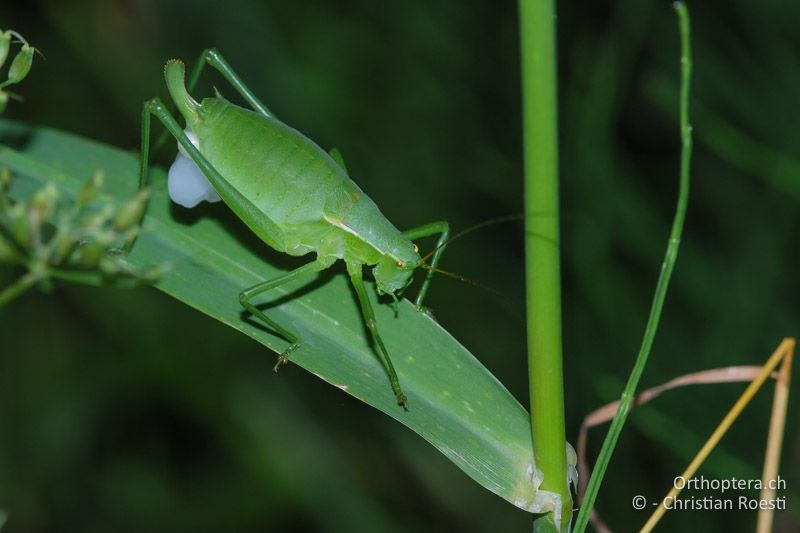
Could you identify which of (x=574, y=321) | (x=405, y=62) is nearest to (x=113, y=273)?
(x=574, y=321)

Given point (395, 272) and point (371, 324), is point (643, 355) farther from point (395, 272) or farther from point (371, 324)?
point (395, 272)

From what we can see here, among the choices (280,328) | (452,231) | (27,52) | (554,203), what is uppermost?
(452,231)

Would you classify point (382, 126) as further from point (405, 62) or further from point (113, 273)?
point (113, 273)

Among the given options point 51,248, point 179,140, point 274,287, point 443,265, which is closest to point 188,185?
point 179,140

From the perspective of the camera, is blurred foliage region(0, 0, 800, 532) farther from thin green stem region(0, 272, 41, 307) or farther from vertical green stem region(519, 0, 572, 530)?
thin green stem region(0, 272, 41, 307)

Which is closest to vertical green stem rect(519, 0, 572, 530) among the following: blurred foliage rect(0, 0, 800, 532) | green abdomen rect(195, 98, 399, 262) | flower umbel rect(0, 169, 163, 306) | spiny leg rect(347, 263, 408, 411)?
spiny leg rect(347, 263, 408, 411)

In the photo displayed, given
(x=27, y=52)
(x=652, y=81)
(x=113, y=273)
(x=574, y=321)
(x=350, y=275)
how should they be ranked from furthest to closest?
(x=652, y=81)
(x=574, y=321)
(x=350, y=275)
(x=27, y=52)
(x=113, y=273)

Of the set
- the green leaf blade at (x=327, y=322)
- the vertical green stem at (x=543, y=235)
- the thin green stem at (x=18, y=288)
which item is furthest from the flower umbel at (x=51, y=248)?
the vertical green stem at (x=543, y=235)

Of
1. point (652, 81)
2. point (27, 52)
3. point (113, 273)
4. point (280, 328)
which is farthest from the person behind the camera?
point (652, 81)
